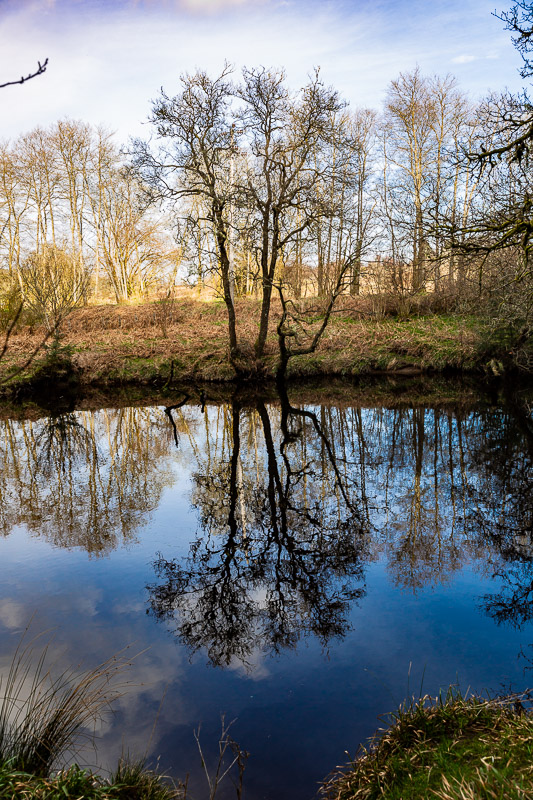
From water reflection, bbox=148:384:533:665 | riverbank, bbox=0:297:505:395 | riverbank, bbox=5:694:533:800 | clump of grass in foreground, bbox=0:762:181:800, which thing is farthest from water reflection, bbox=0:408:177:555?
riverbank, bbox=0:297:505:395

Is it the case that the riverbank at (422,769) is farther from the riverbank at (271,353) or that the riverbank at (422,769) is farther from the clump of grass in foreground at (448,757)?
the riverbank at (271,353)

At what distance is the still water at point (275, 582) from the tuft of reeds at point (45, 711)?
0.46ft

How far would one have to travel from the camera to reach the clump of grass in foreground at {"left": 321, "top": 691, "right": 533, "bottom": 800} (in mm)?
2430

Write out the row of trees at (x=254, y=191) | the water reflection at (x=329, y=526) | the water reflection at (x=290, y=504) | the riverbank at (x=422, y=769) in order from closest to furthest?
1. the riverbank at (x=422, y=769)
2. the water reflection at (x=329, y=526)
3. the water reflection at (x=290, y=504)
4. the row of trees at (x=254, y=191)

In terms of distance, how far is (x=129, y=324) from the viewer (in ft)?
94.2

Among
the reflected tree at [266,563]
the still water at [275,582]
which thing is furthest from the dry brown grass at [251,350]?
the reflected tree at [266,563]

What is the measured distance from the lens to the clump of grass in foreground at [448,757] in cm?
243

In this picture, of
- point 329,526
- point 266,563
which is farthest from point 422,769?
point 329,526

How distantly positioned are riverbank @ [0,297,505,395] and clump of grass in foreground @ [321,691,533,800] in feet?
60.7

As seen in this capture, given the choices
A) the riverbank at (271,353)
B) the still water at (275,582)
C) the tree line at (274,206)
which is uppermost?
the tree line at (274,206)

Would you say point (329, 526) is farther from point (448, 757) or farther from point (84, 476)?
point (84, 476)

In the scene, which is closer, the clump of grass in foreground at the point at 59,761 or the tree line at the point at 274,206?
the clump of grass in foreground at the point at 59,761

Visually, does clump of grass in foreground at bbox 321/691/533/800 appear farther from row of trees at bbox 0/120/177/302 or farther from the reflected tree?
row of trees at bbox 0/120/177/302

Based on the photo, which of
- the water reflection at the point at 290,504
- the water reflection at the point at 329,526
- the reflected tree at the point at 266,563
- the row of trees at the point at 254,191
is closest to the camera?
the reflected tree at the point at 266,563
